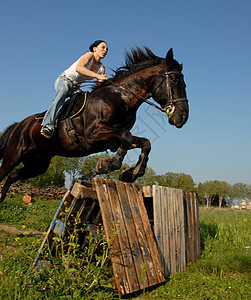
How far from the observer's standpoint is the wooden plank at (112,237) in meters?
3.17

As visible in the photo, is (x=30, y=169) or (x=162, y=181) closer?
(x=30, y=169)

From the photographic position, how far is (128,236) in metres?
3.62

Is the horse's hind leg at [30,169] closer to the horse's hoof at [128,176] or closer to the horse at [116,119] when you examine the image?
the horse at [116,119]

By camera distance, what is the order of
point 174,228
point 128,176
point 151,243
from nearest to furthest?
point 151,243 < point 128,176 < point 174,228

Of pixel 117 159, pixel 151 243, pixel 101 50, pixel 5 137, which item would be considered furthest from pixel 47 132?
pixel 151 243

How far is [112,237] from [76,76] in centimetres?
316

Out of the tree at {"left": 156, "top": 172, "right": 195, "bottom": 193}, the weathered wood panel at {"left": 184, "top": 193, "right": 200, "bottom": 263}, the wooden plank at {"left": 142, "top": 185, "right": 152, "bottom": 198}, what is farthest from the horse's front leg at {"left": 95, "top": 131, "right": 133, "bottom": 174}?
the tree at {"left": 156, "top": 172, "right": 195, "bottom": 193}

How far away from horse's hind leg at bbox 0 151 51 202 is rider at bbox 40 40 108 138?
1.14 metres

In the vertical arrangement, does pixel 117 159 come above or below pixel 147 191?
above

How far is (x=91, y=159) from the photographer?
46844 mm

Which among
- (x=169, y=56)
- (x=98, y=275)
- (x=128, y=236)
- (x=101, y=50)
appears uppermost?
(x=101, y=50)

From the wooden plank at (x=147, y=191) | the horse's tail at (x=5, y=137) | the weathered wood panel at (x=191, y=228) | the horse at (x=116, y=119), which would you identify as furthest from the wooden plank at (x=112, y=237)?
the horse's tail at (x=5, y=137)

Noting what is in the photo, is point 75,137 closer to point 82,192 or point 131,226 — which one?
point 82,192

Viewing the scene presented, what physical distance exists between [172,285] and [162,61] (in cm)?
367
